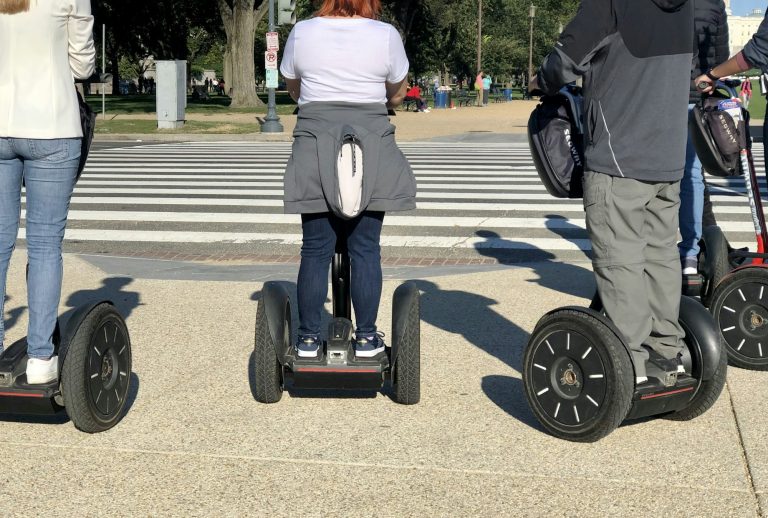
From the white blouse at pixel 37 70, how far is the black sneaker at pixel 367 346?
4.60 feet

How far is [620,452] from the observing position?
4.19 m

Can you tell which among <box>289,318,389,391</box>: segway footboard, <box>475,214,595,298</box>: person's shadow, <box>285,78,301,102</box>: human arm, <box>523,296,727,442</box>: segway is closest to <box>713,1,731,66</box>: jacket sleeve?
<box>475,214,595,298</box>: person's shadow

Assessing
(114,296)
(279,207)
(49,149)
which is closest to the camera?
(49,149)

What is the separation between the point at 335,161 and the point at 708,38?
285 centimetres

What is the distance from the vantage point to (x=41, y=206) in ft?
14.1

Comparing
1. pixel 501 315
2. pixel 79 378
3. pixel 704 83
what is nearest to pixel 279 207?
pixel 501 315

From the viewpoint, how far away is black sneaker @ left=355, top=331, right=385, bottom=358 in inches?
184

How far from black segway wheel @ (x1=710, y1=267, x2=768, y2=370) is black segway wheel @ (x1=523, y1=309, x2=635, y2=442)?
1.33m

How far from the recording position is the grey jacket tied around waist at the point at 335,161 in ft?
14.5

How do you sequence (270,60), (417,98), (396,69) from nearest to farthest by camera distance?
(396,69)
(270,60)
(417,98)

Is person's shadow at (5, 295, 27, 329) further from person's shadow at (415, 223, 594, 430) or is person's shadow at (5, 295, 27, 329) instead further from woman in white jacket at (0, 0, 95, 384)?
person's shadow at (415, 223, 594, 430)

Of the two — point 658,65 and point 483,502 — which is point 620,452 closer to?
point 483,502

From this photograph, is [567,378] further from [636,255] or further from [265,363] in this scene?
[265,363]

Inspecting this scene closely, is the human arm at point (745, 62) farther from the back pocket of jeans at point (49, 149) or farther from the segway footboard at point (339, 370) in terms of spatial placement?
the back pocket of jeans at point (49, 149)
